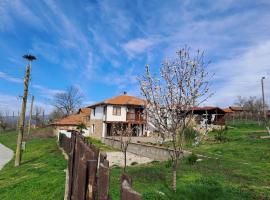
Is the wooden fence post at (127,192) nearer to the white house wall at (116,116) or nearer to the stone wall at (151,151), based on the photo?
the stone wall at (151,151)

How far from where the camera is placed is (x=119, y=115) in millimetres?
43375

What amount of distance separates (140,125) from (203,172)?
3247 cm

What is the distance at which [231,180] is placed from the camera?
35.3 feet

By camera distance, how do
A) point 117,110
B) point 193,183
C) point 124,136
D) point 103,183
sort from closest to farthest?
point 103,183, point 193,183, point 124,136, point 117,110

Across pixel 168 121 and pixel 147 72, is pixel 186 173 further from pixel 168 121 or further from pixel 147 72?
pixel 147 72

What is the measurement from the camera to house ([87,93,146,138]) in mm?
42844

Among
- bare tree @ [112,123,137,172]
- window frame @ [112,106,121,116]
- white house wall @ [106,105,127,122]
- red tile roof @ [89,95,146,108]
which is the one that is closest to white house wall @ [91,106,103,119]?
red tile roof @ [89,95,146,108]

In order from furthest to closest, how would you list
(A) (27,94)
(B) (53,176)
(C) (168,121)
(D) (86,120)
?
1. (D) (86,120)
2. (A) (27,94)
3. (B) (53,176)
4. (C) (168,121)

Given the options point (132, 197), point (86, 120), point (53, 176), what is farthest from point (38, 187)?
point (86, 120)

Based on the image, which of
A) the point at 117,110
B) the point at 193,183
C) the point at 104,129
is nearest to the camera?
the point at 193,183

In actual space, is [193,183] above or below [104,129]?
below

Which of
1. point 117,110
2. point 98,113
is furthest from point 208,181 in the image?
point 98,113

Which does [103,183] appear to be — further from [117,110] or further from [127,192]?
[117,110]

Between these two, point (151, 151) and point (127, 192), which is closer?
point (127, 192)
